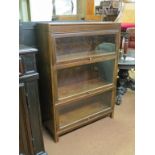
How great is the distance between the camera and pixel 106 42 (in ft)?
6.00

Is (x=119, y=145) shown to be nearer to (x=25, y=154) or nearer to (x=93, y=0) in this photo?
(x=25, y=154)

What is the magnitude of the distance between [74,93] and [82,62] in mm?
319

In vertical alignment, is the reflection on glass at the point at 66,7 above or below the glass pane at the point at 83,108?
above

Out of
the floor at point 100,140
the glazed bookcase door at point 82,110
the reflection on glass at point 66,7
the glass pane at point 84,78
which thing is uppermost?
the reflection on glass at point 66,7

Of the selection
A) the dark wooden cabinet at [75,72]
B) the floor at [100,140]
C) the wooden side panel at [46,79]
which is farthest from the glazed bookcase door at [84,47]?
the floor at [100,140]

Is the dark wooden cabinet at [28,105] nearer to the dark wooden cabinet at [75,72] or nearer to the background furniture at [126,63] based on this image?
the dark wooden cabinet at [75,72]

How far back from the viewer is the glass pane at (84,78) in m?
1.78

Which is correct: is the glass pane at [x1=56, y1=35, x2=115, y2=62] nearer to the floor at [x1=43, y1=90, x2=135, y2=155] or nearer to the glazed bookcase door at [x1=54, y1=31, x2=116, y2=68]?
the glazed bookcase door at [x1=54, y1=31, x2=116, y2=68]

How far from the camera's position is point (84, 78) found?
2004 millimetres

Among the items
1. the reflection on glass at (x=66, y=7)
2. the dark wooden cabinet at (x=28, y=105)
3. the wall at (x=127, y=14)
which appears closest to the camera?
the dark wooden cabinet at (x=28, y=105)

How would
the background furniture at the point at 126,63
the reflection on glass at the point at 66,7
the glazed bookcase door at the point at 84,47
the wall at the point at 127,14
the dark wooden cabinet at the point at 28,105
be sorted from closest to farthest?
the dark wooden cabinet at the point at 28,105 → the glazed bookcase door at the point at 84,47 → the reflection on glass at the point at 66,7 → the background furniture at the point at 126,63 → the wall at the point at 127,14

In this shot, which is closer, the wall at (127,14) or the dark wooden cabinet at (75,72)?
the dark wooden cabinet at (75,72)
